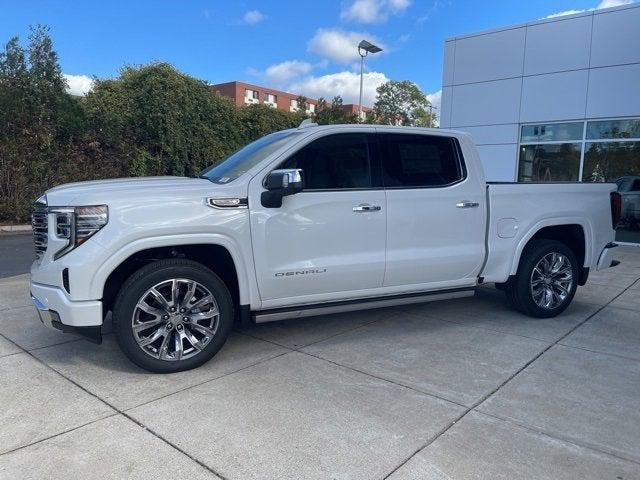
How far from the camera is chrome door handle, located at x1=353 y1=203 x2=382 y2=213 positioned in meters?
4.42

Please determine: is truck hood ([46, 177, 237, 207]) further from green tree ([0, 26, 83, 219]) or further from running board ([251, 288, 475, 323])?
green tree ([0, 26, 83, 219])

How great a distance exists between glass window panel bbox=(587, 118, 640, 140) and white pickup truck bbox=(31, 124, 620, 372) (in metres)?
7.10

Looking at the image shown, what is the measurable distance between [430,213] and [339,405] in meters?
2.12

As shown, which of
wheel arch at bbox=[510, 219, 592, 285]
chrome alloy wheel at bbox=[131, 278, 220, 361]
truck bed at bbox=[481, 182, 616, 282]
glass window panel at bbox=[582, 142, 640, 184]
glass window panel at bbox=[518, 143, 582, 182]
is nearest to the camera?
chrome alloy wheel at bbox=[131, 278, 220, 361]

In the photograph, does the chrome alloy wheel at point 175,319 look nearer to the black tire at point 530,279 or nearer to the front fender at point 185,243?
the front fender at point 185,243

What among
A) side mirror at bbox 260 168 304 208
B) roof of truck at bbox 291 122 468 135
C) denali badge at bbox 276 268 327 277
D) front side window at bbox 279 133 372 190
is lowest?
denali badge at bbox 276 268 327 277

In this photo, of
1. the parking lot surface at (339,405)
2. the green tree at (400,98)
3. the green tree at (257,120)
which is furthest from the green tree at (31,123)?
the green tree at (400,98)

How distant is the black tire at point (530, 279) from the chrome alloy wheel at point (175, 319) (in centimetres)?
328

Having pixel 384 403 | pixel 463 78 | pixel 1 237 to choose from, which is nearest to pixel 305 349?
pixel 384 403

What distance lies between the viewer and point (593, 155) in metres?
12.0

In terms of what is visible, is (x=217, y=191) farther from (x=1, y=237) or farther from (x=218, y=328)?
(x=1, y=237)

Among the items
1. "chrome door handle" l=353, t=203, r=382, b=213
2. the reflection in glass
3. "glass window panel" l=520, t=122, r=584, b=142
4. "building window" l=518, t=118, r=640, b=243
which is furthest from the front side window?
"glass window panel" l=520, t=122, r=584, b=142

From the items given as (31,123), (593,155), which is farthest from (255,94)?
A: (593,155)

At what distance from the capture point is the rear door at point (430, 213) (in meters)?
4.65
